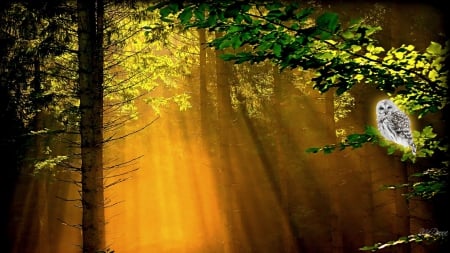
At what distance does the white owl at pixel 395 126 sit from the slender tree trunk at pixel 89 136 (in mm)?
4268

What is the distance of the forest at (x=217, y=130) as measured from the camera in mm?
2340

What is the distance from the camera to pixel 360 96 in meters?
11.9

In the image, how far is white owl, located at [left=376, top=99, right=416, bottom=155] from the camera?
262 cm

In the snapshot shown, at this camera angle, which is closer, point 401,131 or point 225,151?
point 401,131

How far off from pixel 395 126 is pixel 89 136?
452 centimetres

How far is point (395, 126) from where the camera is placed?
306 centimetres

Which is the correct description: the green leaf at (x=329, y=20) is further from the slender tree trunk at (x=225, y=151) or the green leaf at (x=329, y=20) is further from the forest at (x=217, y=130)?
the slender tree trunk at (x=225, y=151)

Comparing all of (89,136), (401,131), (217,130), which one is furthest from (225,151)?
(401,131)

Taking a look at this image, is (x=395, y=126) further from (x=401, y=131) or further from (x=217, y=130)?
(x=217, y=130)

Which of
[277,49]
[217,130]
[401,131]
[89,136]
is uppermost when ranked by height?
[217,130]

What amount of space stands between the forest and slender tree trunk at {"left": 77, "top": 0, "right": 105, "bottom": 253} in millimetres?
22

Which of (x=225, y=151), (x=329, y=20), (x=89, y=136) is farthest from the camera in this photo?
(x=225, y=151)

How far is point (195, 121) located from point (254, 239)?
6783mm

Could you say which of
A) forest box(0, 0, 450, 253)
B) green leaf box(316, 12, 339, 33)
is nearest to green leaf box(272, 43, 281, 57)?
forest box(0, 0, 450, 253)
